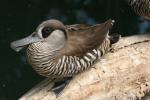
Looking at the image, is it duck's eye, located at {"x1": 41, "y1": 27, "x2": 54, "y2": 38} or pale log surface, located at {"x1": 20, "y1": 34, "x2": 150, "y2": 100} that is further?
pale log surface, located at {"x1": 20, "y1": 34, "x2": 150, "y2": 100}

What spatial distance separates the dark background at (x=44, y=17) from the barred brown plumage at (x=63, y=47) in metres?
1.69

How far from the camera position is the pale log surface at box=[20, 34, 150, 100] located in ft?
12.7

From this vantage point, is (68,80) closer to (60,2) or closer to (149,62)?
(149,62)

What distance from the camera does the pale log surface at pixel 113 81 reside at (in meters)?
3.88

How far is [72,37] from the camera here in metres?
3.93

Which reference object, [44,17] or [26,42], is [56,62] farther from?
[44,17]

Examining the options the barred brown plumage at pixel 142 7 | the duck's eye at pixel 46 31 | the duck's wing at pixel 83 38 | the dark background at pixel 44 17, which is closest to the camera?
the duck's eye at pixel 46 31

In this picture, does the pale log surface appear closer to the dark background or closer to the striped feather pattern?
the striped feather pattern

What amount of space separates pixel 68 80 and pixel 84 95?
0.20m

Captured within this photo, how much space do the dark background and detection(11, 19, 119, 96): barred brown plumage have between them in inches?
66.4

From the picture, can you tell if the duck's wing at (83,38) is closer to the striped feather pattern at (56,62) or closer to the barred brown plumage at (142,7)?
the striped feather pattern at (56,62)

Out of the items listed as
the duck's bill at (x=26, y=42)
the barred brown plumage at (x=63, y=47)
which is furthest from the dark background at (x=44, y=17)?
the duck's bill at (x=26, y=42)

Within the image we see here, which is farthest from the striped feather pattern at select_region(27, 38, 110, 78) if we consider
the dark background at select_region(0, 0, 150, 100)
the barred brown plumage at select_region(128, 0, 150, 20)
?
the dark background at select_region(0, 0, 150, 100)

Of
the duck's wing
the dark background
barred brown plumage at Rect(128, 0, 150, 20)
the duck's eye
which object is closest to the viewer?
the duck's eye
